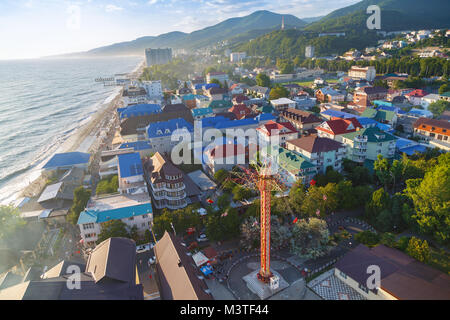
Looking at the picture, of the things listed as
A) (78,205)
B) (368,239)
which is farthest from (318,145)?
(78,205)

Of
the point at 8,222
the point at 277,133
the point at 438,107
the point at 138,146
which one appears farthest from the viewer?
the point at 438,107

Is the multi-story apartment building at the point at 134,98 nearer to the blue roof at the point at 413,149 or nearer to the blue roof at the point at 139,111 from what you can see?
the blue roof at the point at 139,111

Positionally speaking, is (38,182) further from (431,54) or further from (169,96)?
(431,54)

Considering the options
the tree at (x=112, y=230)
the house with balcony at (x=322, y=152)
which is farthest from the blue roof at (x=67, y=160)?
the house with balcony at (x=322, y=152)

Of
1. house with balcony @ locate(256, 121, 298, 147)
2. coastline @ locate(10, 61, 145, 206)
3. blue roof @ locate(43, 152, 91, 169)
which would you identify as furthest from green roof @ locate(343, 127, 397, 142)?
coastline @ locate(10, 61, 145, 206)

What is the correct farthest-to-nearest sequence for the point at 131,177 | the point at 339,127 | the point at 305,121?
the point at 305,121, the point at 339,127, the point at 131,177

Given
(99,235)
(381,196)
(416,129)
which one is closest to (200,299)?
(99,235)

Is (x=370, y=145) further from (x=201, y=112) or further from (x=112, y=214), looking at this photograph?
(x=201, y=112)
